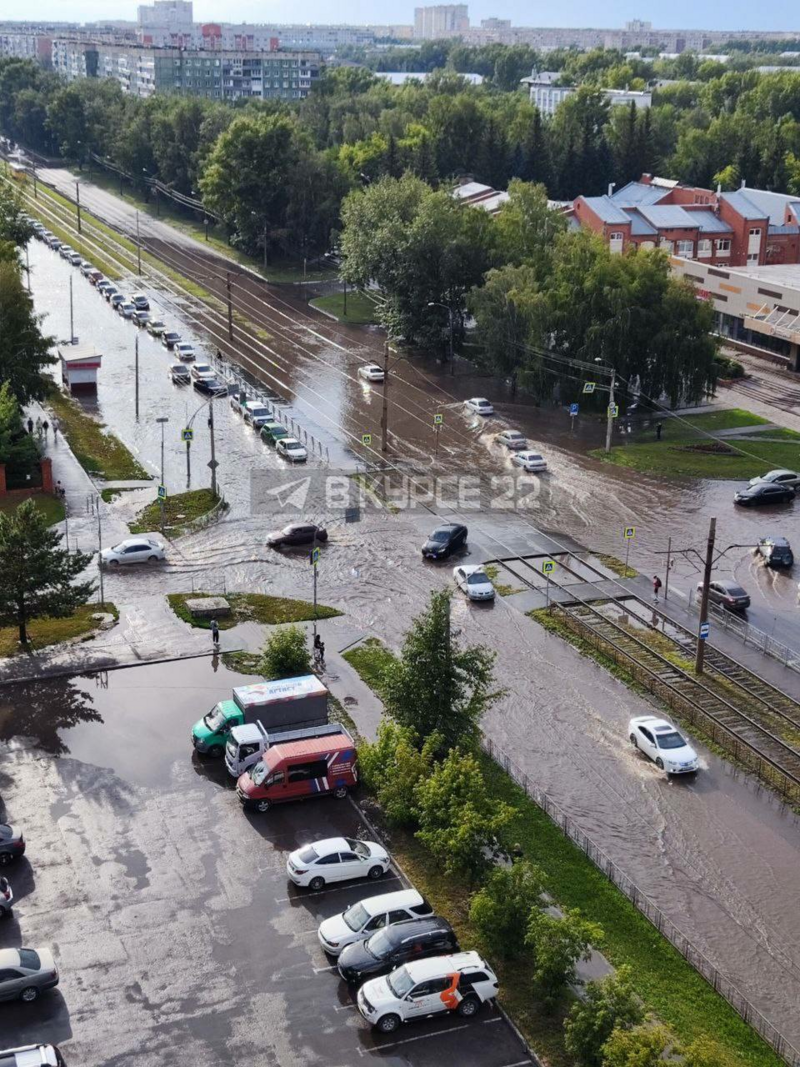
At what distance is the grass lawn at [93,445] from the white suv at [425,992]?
3982 centimetres

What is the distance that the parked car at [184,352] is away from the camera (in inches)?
3398

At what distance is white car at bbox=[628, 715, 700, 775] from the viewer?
38438 millimetres

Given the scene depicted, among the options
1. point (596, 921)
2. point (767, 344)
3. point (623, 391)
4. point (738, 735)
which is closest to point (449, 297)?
point (623, 391)

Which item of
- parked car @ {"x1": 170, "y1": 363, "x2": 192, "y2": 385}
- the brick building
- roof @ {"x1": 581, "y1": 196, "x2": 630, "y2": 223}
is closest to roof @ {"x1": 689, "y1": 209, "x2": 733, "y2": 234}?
the brick building

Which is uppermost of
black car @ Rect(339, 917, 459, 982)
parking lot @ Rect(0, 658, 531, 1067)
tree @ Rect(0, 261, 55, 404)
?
tree @ Rect(0, 261, 55, 404)

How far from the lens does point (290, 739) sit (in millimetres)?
37719

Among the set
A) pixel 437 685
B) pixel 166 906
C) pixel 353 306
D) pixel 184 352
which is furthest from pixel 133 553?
pixel 353 306

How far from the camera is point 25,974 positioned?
28.0m

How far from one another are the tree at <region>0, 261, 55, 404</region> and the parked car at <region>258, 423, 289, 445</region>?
11706 mm

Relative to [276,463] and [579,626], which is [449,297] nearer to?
[276,463]

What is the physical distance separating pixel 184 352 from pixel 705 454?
36145 millimetres

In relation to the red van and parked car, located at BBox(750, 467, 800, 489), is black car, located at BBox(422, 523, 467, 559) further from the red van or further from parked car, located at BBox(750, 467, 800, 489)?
the red van

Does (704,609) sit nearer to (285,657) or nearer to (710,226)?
(285,657)

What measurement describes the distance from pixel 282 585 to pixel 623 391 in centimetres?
3135
